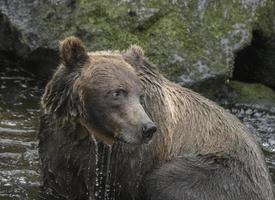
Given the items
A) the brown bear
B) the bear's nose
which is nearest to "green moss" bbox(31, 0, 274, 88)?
the brown bear

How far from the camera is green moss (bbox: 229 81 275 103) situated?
1018cm

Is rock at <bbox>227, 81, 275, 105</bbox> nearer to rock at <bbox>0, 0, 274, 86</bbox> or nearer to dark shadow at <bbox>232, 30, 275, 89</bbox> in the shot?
dark shadow at <bbox>232, 30, 275, 89</bbox>

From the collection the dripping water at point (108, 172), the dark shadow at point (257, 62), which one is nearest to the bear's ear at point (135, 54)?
the dripping water at point (108, 172)

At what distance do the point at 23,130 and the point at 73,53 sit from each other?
2540 mm

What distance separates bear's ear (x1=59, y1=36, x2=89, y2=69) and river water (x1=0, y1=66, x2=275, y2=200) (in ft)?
4.56

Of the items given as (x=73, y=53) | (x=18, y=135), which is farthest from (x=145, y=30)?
(x=73, y=53)

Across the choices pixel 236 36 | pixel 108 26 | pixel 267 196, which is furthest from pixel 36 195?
pixel 236 36

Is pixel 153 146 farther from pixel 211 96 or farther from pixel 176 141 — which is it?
pixel 211 96

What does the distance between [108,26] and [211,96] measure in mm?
1591

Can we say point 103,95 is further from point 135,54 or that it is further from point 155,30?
point 155,30

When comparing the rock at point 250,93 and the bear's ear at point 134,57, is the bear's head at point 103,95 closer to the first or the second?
the bear's ear at point 134,57

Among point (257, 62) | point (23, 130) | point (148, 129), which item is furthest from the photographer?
point (257, 62)

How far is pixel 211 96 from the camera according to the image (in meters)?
9.92

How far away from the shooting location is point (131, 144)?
19.2ft
